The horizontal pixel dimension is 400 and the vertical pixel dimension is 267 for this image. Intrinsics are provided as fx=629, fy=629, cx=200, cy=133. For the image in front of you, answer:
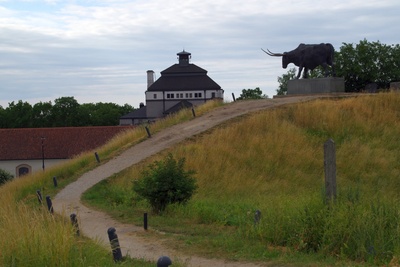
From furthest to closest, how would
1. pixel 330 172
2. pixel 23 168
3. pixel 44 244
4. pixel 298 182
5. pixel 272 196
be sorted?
pixel 23 168, pixel 298 182, pixel 272 196, pixel 330 172, pixel 44 244

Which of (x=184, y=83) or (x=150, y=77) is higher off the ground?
(x=150, y=77)

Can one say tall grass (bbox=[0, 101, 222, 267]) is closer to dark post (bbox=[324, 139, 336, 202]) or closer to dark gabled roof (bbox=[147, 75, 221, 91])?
dark post (bbox=[324, 139, 336, 202])

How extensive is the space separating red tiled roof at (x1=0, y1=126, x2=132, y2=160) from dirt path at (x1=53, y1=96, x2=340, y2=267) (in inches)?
1101

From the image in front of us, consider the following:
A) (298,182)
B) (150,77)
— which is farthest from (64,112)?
(298,182)

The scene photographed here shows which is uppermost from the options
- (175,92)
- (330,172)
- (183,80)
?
(183,80)

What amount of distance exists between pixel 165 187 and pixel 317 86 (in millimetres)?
18512

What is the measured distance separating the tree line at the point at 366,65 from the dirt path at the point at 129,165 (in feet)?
58.4

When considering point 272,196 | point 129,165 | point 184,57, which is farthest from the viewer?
point 184,57

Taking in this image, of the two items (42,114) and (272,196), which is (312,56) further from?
(42,114)

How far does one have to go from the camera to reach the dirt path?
413 inches

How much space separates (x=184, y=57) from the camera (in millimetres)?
87875

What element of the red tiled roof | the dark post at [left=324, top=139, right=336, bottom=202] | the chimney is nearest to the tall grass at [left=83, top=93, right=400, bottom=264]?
the dark post at [left=324, top=139, right=336, bottom=202]

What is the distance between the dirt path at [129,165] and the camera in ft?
34.4

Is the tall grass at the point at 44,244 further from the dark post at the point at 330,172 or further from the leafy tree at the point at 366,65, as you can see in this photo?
the leafy tree at the point at 366,65
